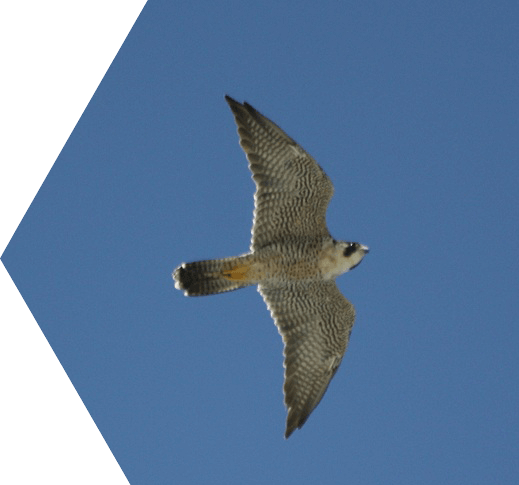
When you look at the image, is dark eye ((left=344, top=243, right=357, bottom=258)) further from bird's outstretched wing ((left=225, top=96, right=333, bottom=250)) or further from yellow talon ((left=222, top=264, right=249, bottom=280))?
yellow talon ((left=222, top=264, right=249, bottom=280))

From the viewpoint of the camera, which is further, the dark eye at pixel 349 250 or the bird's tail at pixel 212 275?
the dark eye at pixel 349 250

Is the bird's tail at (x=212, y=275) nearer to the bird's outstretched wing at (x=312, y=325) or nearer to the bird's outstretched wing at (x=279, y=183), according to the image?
the bird's outstretched wing at (x=279, y=183)

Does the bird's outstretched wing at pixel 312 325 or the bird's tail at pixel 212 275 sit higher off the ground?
the bird's tail at pixel 212 275

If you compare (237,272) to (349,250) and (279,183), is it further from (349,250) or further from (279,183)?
(349,250)

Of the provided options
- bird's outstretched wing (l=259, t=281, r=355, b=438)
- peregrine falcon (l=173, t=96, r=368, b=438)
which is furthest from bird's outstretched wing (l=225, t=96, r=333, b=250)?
bird's outstretched wing (l=259, t=281, r=355, b=438)

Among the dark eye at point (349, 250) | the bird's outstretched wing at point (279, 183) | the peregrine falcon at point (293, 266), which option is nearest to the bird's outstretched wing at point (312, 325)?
the peregrine falcon at point (293, 266)

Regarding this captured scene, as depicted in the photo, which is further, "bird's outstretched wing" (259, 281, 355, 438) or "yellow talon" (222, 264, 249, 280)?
"bird's outstretched wing" (259, 281, 355, 438)

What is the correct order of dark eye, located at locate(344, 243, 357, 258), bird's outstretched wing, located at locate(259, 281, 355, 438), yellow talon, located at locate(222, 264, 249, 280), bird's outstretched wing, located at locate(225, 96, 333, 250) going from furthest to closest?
bird's outstretched wing, located at locate(259, 281, 355, 438) → dark eye, located at locate(344, 243, 357, 258) → yellow talon, located at locate(222, 264, 249, 280) → bird's outstretched wing, located at locate(225, 96, 333, 250)

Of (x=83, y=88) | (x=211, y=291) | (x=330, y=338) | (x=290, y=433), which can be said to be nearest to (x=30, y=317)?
(x=83, y=88)
